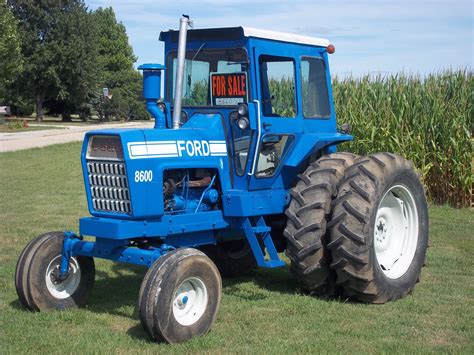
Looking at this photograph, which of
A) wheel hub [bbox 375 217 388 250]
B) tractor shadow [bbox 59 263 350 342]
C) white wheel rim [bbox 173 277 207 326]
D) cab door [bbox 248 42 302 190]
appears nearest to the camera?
white wheel rim [bbox 173 277 207 326]

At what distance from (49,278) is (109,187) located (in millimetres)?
1032

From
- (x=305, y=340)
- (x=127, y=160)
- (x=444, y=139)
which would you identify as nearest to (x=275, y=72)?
(x=127, y=160)

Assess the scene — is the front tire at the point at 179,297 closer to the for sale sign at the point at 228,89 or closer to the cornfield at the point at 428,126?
the for sale sign at the point at 228,89

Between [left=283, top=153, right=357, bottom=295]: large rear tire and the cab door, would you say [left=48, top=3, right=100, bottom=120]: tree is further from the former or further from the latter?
[left=283, top=153, right=357, bottom=295]: large rear tire

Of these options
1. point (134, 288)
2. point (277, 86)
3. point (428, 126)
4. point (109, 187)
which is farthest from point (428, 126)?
point (109, 187)

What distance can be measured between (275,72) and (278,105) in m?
0.32

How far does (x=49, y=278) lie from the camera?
6504mm

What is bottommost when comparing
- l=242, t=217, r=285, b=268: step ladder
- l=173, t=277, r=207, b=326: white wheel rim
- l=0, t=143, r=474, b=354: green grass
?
l=0, t=143, r=474, b=354: green grass

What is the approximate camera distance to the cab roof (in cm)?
671

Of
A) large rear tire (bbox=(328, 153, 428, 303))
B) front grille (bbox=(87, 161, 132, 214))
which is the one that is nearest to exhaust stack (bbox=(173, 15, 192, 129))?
front grille (bbox=(87, 161, 132, 214))

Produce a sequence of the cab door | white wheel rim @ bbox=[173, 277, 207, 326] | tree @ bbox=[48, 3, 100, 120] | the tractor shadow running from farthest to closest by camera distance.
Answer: tree @ bbox=[48, 3, 100, 120]
the cab door
the tractor shadow
white wheel rim @ bbox=[173, 277, 207, 326]

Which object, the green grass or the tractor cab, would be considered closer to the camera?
the green grass

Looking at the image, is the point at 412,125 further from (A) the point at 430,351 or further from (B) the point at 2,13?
(B) the point at 2,13

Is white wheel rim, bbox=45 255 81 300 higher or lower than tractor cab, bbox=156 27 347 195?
lower
